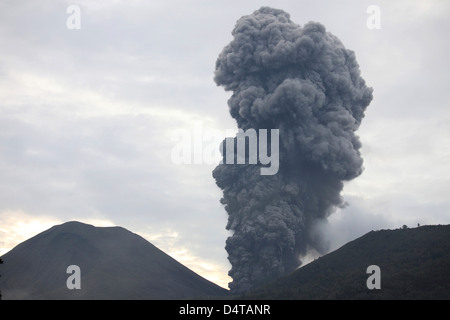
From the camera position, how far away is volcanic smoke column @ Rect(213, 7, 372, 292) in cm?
9275

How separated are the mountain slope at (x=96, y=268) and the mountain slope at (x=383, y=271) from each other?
965 inches

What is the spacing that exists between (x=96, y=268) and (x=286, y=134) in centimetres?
4493

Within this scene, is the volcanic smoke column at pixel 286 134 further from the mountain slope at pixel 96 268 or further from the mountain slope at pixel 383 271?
the mountain slope at pixel 96 268

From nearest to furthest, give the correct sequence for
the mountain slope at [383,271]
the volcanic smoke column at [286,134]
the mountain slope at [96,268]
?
the mountain slope at [383,271] < the volcanic smoke column at [286,134] < the mountain slope at [96,268]

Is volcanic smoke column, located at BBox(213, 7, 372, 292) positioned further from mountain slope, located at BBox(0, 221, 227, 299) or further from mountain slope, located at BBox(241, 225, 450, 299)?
mountain slope, located at BBox(0, 221, 227, 299)

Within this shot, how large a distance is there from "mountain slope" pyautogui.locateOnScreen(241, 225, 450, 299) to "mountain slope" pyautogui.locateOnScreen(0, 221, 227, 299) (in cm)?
2451

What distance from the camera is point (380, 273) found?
251ft

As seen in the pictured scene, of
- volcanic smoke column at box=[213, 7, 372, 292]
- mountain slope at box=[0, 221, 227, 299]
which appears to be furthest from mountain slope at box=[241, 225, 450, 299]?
mountain slope at box=[0, 221, 227, 299]

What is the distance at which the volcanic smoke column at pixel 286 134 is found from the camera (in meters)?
92.8

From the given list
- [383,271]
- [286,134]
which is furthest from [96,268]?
[383,271]

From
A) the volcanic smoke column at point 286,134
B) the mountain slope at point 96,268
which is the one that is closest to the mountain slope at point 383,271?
the volcanic smoke column at point 286,134

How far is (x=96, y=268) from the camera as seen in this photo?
108m

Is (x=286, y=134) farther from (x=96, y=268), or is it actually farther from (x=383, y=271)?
(x=96, y=268)
